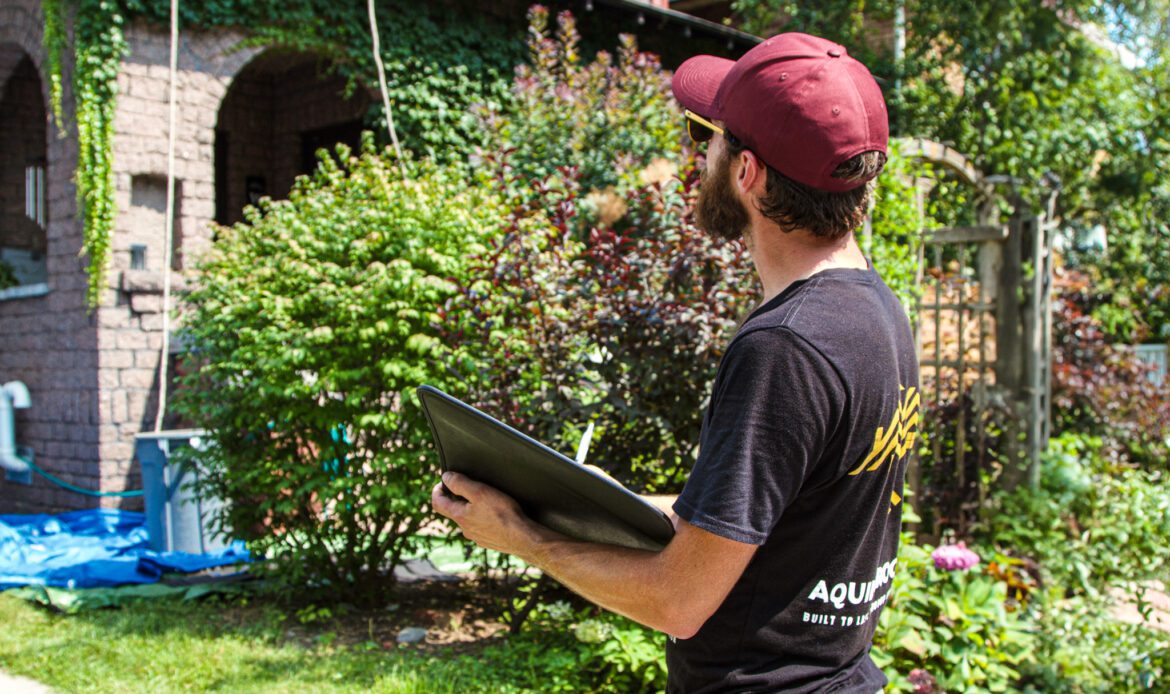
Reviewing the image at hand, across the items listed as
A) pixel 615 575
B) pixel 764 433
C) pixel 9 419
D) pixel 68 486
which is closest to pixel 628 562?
pixel 615 575

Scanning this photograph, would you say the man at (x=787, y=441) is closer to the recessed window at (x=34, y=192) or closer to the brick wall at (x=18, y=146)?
the brick wall at (x=18, y=146)

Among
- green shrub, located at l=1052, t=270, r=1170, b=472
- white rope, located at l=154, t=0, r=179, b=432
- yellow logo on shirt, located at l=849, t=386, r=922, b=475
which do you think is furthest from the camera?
white rope, located at l=154, t=0, r=179, b=432

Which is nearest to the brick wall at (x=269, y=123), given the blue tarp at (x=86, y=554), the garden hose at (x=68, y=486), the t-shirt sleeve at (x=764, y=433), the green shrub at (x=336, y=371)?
the garden hose at (x=68, y=486)

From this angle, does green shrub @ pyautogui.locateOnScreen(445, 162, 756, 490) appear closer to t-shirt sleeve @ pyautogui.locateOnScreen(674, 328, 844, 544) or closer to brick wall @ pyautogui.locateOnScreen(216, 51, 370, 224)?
t-shirt sleeve @ pyautogui.locateOnScreen(674, 328, 844, 544)

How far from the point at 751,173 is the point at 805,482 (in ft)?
1.50

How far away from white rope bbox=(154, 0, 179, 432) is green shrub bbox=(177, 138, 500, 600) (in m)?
2.56

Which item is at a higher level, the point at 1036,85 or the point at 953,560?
the point at 1036,85

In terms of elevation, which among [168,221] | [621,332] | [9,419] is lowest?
[9,419]

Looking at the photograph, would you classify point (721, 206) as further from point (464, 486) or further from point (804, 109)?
point (464, 486)

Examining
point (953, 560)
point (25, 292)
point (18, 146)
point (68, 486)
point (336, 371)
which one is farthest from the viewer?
point (18, 146)

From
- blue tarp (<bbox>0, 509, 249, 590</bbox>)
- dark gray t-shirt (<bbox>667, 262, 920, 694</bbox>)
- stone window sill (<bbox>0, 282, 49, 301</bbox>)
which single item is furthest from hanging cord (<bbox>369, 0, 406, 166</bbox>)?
dark gray t-shirt (<bbox>667, 262, 920, 694</bbox>)

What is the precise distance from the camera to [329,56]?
964 centimetres

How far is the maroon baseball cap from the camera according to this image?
4.49 ft

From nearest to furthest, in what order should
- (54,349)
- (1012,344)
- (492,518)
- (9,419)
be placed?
(492,518), (1012,344), (54,349), (9,419)
